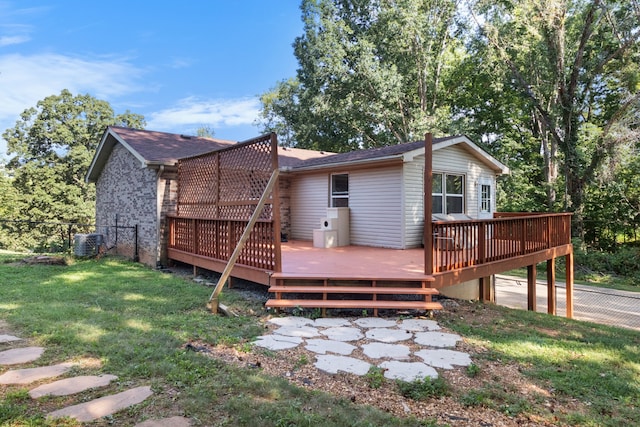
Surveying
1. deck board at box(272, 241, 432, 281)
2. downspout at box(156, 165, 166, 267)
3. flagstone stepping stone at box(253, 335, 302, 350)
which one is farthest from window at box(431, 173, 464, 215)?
downspout at box(156, 165, 166, 267)

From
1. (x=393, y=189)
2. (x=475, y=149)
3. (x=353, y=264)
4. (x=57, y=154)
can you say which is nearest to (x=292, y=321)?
(x=353, y=264)

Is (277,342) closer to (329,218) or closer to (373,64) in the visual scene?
(329,218)

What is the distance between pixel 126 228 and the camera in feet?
36.2

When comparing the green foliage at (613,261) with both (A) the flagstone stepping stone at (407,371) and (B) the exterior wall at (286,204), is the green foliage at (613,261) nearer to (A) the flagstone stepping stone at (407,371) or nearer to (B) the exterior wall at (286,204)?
(B) the exterior wall at (286,204)

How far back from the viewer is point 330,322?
4.86 m

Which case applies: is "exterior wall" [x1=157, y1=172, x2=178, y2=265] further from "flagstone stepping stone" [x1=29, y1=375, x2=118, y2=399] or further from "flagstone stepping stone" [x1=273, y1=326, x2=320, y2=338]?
"flagstone stepping stone" [x1=29, y1=375, x2=118, y2=399]

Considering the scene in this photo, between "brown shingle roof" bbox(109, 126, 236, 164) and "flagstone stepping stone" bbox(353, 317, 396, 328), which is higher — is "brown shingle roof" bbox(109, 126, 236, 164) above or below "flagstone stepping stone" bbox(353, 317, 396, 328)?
above

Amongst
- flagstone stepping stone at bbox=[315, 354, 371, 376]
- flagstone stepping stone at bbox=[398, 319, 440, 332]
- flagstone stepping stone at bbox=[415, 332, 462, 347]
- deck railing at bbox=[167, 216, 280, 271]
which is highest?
deck railing at bbox=[167, 216, 280, 271]

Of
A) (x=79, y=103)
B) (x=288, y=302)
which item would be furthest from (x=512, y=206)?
(x=79, y=103)

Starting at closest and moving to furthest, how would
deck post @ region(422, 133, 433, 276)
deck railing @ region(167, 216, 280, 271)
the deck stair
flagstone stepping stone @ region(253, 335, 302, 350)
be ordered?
flagstone stepping stone @ region(253, 335, 302, 350), the deck stair, deck post @ region(422, 133, 433, 276), deck railing @ region(167, 216, 280, 271)

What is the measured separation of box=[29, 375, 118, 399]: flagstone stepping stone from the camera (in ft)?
8.69

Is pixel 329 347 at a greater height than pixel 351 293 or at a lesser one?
lesser

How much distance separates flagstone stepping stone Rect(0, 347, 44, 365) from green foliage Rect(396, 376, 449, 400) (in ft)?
10.2

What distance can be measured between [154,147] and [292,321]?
7.74m
